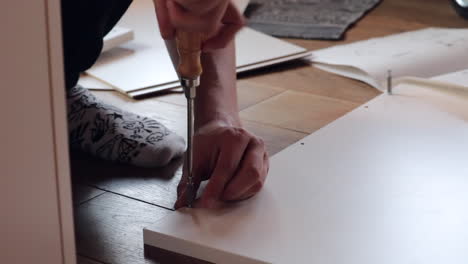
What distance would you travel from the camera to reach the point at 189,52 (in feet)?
2.65

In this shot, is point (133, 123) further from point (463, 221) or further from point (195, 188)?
point (463, 221)

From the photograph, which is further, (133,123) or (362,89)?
(362,89)

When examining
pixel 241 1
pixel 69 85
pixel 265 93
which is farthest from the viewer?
pixel 241 1

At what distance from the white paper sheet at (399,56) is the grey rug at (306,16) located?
0.18 m

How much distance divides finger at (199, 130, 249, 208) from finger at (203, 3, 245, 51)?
0.53 feet

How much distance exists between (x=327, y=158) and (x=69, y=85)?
44cm

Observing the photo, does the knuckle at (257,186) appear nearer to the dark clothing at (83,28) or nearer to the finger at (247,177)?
the finger at (247,177)

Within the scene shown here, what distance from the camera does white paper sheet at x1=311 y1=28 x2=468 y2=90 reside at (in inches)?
64.6

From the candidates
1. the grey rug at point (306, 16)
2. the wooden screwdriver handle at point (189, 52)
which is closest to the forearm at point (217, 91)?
the wooden screwdriver handle at point (189, 52)

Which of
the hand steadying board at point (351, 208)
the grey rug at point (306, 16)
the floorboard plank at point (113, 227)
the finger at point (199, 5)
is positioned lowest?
the grey rug at point (306, 16)

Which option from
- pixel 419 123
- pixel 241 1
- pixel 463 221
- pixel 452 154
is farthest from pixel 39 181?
pixel 241 1

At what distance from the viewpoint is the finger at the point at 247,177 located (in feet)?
3.08

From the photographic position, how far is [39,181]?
2.13 ft

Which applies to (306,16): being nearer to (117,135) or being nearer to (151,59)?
(151,59)
